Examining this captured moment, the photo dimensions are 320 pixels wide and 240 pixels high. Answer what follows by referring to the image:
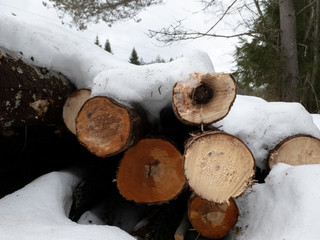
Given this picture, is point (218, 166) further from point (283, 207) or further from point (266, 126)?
point (266, 126)

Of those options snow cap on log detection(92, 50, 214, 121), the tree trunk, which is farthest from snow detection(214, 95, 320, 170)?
the tree trunk

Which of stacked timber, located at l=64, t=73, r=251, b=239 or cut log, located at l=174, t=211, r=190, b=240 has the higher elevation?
stacked timber, located at l=64, t=73, r=251, b=239

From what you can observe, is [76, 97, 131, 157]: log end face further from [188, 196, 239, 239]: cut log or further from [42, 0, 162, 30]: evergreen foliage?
[42, 0, 162, 30]: evergreen foliage

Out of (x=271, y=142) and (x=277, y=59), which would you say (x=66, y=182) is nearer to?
(x=271, y=142)

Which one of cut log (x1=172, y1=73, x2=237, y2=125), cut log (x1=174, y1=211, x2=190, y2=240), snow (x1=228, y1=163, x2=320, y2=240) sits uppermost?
cut log (x1=172, y1=73, x2=237, y2=125)

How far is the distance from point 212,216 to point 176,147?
1.68 ft

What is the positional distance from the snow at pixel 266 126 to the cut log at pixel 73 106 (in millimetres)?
1142

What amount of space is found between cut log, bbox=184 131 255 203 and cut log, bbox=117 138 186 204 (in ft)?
0.98

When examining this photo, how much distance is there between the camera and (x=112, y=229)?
1.24 meters

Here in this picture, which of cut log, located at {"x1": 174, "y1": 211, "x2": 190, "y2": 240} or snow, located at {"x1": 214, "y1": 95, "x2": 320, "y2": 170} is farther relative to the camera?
snow, located at {"x1": 214, "y1": 95, "x2": 320, "y2": 170}

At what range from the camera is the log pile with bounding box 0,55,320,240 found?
1338mm

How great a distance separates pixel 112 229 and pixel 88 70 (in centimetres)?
132

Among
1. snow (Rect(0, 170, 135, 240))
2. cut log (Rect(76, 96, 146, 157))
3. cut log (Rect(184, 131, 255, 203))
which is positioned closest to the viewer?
snow (Rect(0, 170, 135, 240))

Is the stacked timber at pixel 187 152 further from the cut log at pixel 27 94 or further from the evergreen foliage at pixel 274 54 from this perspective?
the evergreen foliage at pixel 274 54
